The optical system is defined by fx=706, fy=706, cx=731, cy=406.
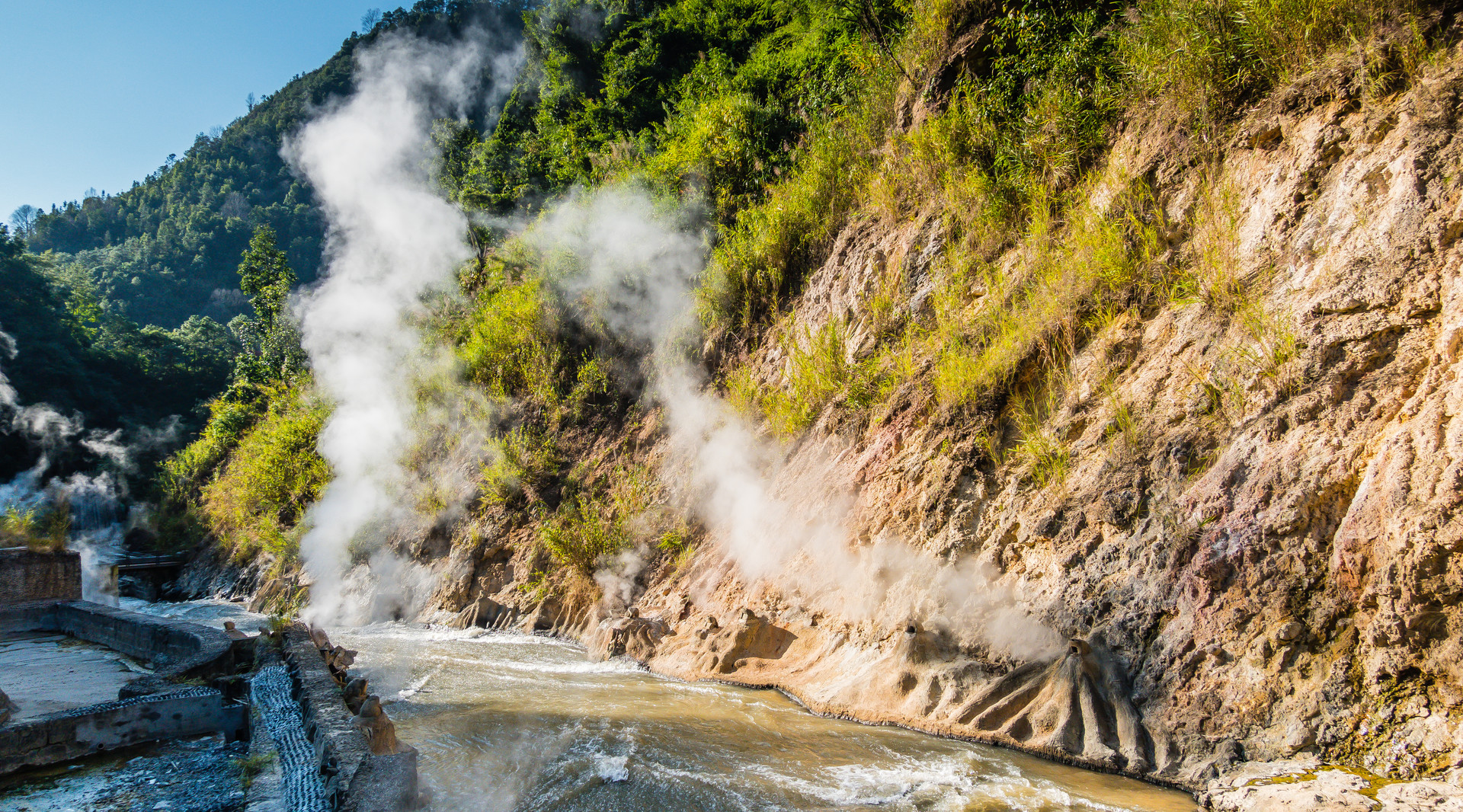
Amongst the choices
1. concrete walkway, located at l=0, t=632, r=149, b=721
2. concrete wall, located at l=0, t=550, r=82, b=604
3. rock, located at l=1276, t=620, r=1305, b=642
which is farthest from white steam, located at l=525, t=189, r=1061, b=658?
concrete wall, located at l=0, t=550, r=82, b=604

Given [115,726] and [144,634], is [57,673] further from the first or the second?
[115,726]

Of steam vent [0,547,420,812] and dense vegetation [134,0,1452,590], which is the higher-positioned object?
dense vegetation [134,0,1452,590]

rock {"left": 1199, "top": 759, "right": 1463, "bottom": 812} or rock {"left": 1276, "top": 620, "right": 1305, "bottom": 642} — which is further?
rock {"left": 1276, "top": 620, "right": 1305, "bottom": 642}

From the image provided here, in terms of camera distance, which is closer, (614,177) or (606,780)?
(606,780)

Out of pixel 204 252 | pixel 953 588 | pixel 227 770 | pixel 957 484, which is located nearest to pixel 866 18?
pixel 957 484

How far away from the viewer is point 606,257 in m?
10.1

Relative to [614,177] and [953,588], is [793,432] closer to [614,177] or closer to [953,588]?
[953,588]

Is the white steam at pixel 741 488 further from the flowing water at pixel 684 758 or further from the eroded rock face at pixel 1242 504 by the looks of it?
the flowing water at pixel 684 758

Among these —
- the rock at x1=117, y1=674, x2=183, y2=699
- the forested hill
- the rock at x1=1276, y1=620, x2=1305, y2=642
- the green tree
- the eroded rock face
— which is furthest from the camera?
the forested hill

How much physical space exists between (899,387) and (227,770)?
490 centimetres

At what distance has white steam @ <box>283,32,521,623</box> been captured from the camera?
11.6 metres

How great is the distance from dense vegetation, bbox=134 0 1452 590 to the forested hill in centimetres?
3315

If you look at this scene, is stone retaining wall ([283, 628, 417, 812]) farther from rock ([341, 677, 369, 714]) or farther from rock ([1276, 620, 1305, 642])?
rock ([1276, 620, 1305, 642])

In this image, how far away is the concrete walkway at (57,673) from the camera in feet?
14.4
